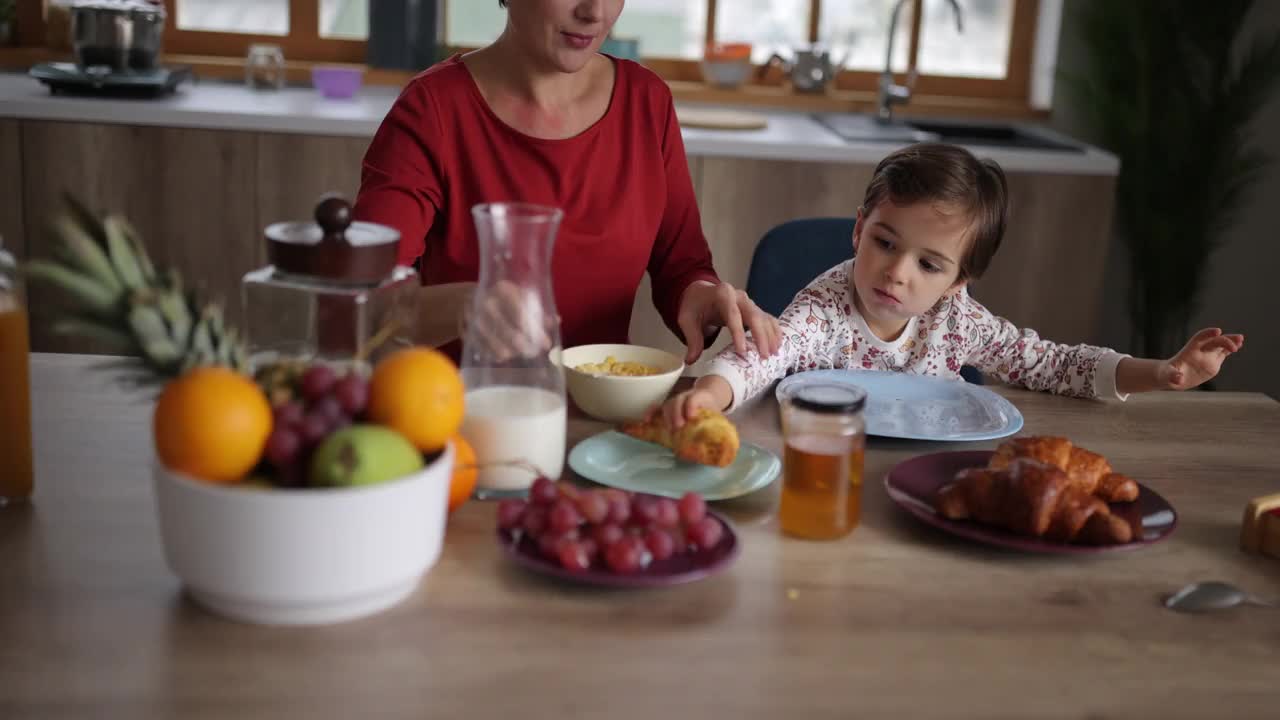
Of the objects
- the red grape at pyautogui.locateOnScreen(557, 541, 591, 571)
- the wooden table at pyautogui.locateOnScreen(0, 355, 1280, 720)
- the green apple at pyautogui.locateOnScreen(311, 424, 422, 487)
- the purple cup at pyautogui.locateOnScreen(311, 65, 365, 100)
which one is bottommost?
the wooden table at pyautogui.locateOnScreen(0, 355, 1280, 720)

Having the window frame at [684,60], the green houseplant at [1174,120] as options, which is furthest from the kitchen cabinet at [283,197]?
the window frame at [684,60]

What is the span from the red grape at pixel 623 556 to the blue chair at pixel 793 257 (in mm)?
1168

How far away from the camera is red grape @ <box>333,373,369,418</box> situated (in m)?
0.95

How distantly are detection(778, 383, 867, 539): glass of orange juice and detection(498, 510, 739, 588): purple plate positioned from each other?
0.35 feet

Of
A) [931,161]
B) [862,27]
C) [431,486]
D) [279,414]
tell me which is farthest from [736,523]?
[862,27]

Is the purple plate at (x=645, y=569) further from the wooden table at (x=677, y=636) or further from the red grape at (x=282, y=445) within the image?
the red grape at (x=282, y=445)

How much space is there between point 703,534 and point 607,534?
85 millimetres

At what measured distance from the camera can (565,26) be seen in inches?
68.7

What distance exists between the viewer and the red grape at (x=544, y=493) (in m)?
1.06

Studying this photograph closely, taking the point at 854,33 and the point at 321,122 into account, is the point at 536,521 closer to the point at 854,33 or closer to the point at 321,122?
the point at 321,122

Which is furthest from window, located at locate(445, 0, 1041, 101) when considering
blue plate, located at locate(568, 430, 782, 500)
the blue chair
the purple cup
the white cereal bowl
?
blue plate, located at locate(568, 430, 782, 500)

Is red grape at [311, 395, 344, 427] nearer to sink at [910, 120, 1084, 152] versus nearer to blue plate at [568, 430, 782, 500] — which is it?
blue plate at [568, 430, 782, 500]

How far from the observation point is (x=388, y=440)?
93 centimetres

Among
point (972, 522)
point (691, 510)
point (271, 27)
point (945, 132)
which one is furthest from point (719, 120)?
point (691, 510)
